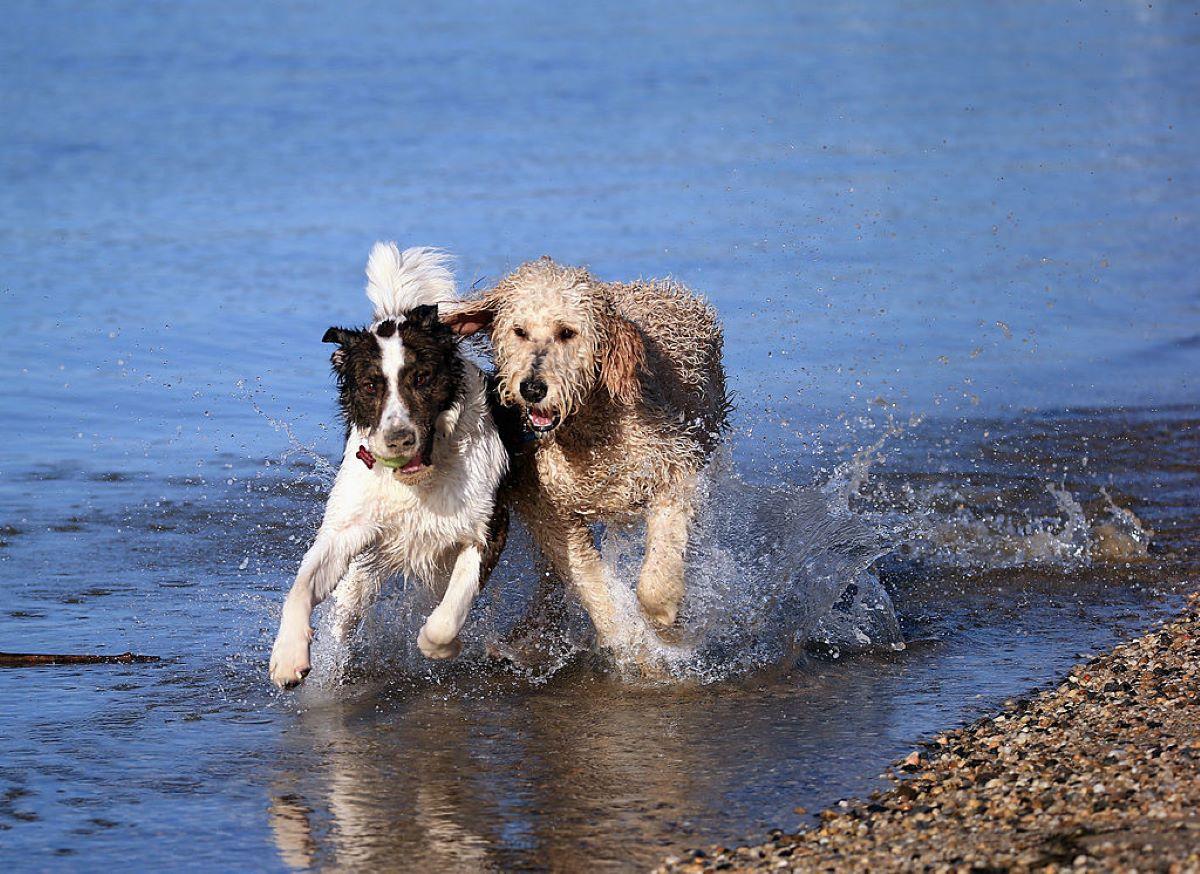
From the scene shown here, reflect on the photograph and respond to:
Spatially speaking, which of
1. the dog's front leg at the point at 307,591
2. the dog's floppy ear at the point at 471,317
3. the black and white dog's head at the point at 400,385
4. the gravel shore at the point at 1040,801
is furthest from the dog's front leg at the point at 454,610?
the gravel shore at the point at 1040,801

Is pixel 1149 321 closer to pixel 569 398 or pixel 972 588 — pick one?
pixel 972 588

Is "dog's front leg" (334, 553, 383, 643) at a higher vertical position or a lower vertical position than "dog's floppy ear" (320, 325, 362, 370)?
lower

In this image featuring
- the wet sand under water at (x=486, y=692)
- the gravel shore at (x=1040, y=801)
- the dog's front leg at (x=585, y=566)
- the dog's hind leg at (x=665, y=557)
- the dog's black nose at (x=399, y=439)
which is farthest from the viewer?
the dog's front leg at (x=585, y=566)

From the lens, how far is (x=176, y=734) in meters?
5.86

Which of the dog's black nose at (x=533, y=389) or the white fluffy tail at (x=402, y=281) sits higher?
the white fluffy tail at (x=402, y=281)

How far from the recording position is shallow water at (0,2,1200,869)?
217 inches

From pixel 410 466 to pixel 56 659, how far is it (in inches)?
70.0

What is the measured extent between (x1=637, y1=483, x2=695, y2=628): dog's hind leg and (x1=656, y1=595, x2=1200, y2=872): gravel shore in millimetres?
1363

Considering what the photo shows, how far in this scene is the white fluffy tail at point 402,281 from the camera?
6.36 meters

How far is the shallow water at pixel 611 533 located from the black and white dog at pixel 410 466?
47 cm

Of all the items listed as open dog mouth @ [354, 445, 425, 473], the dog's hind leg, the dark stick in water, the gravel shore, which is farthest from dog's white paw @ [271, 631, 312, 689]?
the dog's hind leg

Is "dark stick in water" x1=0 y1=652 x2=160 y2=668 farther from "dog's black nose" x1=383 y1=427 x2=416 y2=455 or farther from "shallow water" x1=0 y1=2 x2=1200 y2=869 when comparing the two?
"dog's black nose" x1=383 y1=427 x2=416 y2=455

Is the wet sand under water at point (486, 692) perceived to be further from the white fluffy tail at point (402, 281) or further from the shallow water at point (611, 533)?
the white fluffy tail at point (402, 281)

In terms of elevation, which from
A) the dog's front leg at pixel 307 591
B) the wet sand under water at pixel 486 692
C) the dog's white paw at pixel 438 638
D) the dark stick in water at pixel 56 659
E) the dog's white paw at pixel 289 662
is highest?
the dog's front leg at pixel 307 591
